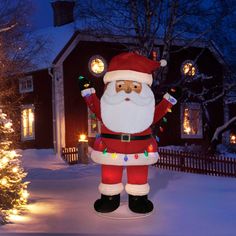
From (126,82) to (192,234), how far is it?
2646mm

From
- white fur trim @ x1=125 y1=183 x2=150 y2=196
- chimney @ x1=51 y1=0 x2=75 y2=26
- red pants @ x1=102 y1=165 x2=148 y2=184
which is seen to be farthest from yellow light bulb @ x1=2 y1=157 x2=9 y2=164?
chimney @ x1=51 y1=0 x2=75 y2=26

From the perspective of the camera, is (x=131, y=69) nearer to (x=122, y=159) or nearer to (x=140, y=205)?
(x=122, y=159)

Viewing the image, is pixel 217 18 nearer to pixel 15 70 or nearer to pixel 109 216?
pixel 15 70

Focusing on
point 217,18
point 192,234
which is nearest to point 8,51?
point 217,18

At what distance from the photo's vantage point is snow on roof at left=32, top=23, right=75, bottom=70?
20.8 m

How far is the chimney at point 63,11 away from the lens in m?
24.1

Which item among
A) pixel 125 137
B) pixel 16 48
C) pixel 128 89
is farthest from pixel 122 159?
pixel 16 48

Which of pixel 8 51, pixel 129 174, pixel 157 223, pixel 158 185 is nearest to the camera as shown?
→ pixel 157 223

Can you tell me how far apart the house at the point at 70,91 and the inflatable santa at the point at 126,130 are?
11.3 meters

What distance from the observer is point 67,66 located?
20.9 m

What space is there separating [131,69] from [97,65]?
1400 cm

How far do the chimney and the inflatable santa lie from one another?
55.1 feet

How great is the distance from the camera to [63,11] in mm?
24359

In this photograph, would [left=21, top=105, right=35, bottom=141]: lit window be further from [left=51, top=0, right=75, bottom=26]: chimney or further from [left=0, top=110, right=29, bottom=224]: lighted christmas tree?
[left=0, top=110, right=29, bottom=224]: lighted christmas tree
